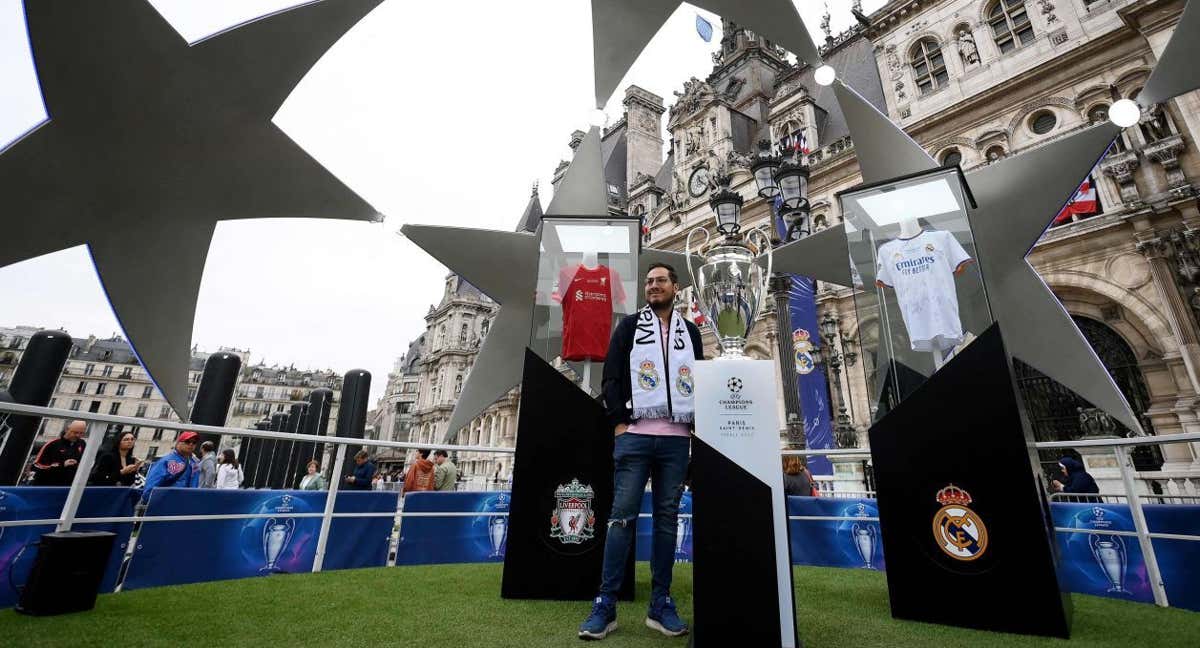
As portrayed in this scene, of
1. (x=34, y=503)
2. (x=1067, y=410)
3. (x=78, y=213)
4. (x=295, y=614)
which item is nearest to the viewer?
(x=295, y=614)

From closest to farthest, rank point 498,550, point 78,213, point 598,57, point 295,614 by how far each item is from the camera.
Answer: point 295,614, point 78,213, point 498,550, point 598,57

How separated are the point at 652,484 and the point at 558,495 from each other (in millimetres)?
1158

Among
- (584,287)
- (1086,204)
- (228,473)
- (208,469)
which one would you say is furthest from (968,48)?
(228,473)

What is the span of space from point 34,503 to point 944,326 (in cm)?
760

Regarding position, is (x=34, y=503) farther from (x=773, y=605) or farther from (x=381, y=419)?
(x=381, y=419)

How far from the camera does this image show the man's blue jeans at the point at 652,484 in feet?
10.2

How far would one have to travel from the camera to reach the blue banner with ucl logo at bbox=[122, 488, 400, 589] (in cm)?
450

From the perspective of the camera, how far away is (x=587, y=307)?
213 inches

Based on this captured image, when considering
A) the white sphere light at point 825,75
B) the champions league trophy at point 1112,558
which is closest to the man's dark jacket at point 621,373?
the white sphere light at point 825,75

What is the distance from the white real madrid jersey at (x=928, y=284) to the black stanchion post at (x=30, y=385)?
12.4 meters

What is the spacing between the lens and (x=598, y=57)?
307 inches

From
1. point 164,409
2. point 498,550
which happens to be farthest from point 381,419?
point 498,550

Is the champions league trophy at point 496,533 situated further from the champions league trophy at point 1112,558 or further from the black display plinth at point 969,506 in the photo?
the champions league trophy at point 1112,558

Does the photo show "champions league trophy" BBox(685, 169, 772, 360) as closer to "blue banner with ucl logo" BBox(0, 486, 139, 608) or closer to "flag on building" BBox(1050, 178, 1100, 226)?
"blue banner with ucl logo" BBox(0, 486, 139, 608)
